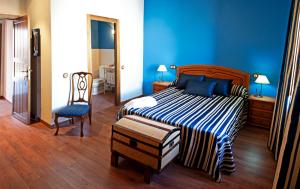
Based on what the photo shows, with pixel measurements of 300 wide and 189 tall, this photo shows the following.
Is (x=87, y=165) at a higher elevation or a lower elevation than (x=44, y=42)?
lower

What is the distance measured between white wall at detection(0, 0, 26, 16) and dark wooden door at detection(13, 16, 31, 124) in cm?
19

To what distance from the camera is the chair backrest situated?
3.90 metres

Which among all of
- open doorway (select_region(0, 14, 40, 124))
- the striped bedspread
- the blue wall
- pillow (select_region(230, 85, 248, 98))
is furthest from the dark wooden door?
pillow (select_region(230, 85, 248, 98))

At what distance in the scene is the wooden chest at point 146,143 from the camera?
226cm

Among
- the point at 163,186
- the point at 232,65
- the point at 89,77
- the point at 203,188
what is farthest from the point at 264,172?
the point at 89,77

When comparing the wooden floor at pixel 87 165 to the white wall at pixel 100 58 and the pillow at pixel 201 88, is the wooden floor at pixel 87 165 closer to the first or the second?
the pillow at pixel 201 88

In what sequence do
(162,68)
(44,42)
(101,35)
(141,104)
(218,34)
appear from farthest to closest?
(101,35)
(162,68)
(218,34)
(44,42)
(141,104)

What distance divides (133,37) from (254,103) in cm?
315

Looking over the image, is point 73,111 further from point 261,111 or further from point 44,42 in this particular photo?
point 261,111

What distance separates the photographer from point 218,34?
4555mm

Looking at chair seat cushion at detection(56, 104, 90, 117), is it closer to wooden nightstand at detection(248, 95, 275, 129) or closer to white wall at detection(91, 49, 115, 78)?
wooden nightstand at detection(248, 95, 275, 129)

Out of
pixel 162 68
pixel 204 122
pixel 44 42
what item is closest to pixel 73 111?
pixel 44 42

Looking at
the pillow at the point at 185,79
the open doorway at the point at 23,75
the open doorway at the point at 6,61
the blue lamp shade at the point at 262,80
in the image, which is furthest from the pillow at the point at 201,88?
the open doorway at the point at 6,61

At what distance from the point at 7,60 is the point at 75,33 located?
256 cm
